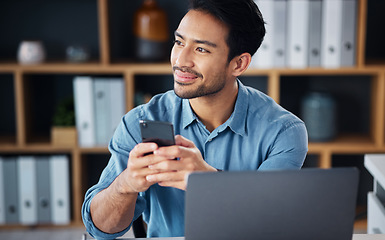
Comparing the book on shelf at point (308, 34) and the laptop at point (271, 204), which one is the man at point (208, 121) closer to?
the laptop at point (271, 204)

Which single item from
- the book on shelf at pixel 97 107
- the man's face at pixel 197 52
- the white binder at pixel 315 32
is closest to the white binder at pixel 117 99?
the book on shelf at pixel 97 107

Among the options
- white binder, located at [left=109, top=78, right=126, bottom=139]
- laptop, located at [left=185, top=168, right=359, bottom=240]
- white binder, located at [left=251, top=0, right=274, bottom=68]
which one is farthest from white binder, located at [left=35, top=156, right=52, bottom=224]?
laptop, located at [left=185, top=168, right=359, bottom=240]

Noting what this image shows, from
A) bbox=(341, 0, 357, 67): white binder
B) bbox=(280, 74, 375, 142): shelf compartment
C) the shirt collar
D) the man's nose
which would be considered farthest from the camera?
bbox=(280, 74, 375, 142): shelf compartment

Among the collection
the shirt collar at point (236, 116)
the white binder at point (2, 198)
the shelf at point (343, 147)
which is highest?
the shirt collar at point (236, 116)

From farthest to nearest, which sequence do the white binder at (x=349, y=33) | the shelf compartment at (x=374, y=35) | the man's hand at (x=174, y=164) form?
the shelf compartment at (x=374, y=35)
the white binder at (x=349, y=33)
the man's hand at (x=174, y=164)

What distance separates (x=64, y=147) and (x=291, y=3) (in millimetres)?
1385

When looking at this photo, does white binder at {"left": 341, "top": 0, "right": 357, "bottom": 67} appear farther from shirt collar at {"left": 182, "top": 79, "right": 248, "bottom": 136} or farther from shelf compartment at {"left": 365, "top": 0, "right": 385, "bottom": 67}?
shirt collar at {"left": 182, "top": 79, "right": 248, "bottom": 136}

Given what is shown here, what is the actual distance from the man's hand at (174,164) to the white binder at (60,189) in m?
1.75

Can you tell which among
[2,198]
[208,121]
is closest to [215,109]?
[208,121]

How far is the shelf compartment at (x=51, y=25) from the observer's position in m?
Result: 3.05

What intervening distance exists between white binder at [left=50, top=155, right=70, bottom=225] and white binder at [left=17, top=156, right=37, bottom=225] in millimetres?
97

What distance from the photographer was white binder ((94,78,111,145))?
288 cm

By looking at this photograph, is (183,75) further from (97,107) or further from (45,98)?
(45,98)

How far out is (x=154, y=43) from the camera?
2.88 m
